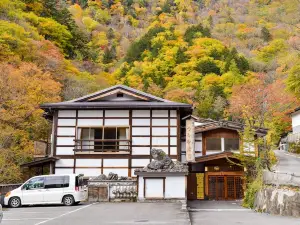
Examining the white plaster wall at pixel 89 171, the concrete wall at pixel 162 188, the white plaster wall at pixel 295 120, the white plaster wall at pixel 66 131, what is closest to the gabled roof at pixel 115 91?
the white plaster wall at pixel 66 131

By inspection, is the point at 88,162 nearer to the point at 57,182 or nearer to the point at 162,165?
the point at 57,182

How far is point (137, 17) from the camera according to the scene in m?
92.8

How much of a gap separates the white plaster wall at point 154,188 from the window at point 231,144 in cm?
686

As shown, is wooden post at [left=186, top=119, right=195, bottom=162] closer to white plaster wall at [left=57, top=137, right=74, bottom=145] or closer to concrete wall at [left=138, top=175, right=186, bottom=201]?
concrete wall at [left=138, top=175, right=186, bottom=201]

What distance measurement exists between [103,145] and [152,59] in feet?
131

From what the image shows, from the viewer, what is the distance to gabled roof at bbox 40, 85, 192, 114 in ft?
70.4

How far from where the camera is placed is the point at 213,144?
78.2 feet

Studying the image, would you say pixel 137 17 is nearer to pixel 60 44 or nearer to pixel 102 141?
pixel 60 44

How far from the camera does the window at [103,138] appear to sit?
2139 cm

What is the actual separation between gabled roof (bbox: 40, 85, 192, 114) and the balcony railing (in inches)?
81.3

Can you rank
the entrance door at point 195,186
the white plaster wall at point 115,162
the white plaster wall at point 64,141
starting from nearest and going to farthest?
the white plaster wall at point 115,162
the white plaster wall at point 64,141
the entrance door at point 195,186

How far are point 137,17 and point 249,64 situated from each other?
147ft

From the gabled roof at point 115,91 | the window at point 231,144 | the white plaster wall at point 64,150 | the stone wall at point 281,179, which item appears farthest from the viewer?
the window at point 231,144

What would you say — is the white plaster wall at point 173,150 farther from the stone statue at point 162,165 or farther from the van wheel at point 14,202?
the van wheel at point 14,202
